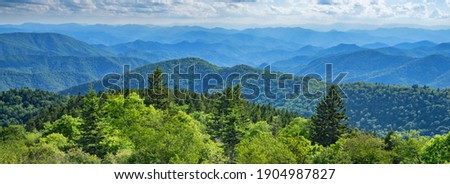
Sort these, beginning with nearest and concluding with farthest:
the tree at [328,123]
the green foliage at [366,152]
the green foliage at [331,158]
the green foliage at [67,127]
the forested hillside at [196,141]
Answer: the forested hillside at [196,141]
the green foliage at [331,158]
the green foliage at [366,152]
the tree at [328,123]
the green foliage at [67,127]

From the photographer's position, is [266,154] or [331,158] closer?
[266,154]

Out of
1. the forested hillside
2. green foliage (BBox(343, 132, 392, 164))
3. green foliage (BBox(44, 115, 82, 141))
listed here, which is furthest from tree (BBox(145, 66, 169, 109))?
green foliage (BBox(343, 132, 392, 164))

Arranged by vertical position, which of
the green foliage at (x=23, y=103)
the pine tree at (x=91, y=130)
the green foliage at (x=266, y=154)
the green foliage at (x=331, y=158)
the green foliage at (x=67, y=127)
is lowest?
the green foliage at (x=23, y=103)

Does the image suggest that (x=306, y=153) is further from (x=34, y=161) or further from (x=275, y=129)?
(x=275, y=129)

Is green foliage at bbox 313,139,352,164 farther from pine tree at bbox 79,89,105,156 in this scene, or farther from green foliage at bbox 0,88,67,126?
green foliage at bbox 0,88,67,126

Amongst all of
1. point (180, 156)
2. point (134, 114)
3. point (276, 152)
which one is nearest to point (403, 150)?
point (276, 152)

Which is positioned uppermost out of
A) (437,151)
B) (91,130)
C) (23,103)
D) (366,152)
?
(437,151)

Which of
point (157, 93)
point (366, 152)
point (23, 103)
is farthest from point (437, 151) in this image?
point (23, 103)

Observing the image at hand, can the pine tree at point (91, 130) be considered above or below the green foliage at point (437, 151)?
below

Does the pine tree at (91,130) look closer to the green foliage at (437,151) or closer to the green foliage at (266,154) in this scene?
the green foliage at (266,154)

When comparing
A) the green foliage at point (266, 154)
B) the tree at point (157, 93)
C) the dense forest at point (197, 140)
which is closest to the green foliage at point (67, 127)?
the dense forest at point (197, 140)

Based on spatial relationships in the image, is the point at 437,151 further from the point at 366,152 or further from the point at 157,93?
the point at 157,93
